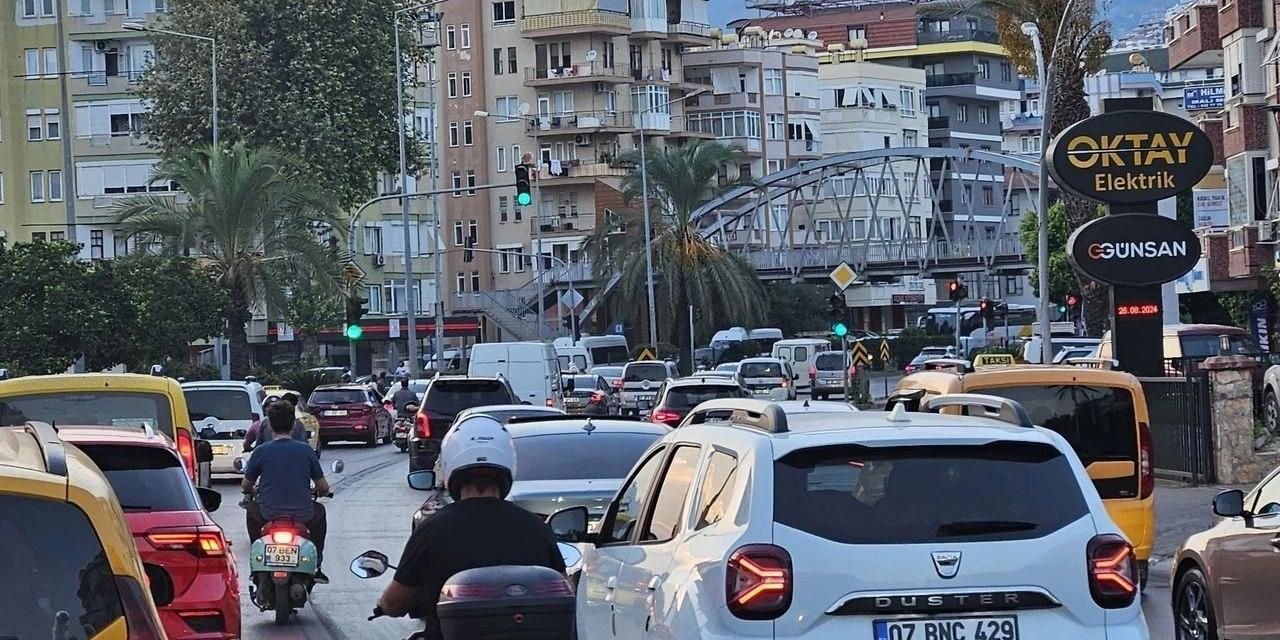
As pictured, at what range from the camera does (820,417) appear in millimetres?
8094

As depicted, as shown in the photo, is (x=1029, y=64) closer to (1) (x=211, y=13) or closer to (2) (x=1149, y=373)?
(2) (x=1149, y=373)

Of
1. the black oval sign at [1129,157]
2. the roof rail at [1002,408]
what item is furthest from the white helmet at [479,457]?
the black oval sign at [1129,157]

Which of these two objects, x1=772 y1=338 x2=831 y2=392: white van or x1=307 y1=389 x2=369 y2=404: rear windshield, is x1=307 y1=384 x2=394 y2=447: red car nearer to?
x1=307 y1=389 x2=369 y2=404: rear windshield

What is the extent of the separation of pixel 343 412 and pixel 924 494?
128 feet

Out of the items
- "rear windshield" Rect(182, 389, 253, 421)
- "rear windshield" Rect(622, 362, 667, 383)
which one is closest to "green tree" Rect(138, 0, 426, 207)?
"rear windshield" Rect(622, 362, 667, 383)

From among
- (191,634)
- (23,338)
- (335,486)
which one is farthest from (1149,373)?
(23,338)

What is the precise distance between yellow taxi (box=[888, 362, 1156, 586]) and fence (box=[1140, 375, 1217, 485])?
10422 mm

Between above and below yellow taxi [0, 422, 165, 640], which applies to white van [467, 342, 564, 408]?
below

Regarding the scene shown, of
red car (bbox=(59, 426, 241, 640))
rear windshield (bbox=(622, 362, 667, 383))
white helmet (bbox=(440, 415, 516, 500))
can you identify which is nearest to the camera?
white helmet (bbox=(440, 415, 516, 500))

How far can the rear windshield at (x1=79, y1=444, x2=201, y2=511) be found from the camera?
1173cm

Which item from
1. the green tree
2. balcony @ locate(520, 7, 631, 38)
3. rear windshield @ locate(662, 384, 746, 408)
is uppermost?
balcony @ locate(520, 7, 631, 38)

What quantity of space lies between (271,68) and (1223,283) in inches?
1343

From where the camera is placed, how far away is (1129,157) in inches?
1072

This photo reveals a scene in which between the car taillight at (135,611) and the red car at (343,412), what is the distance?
39911 millimetres
